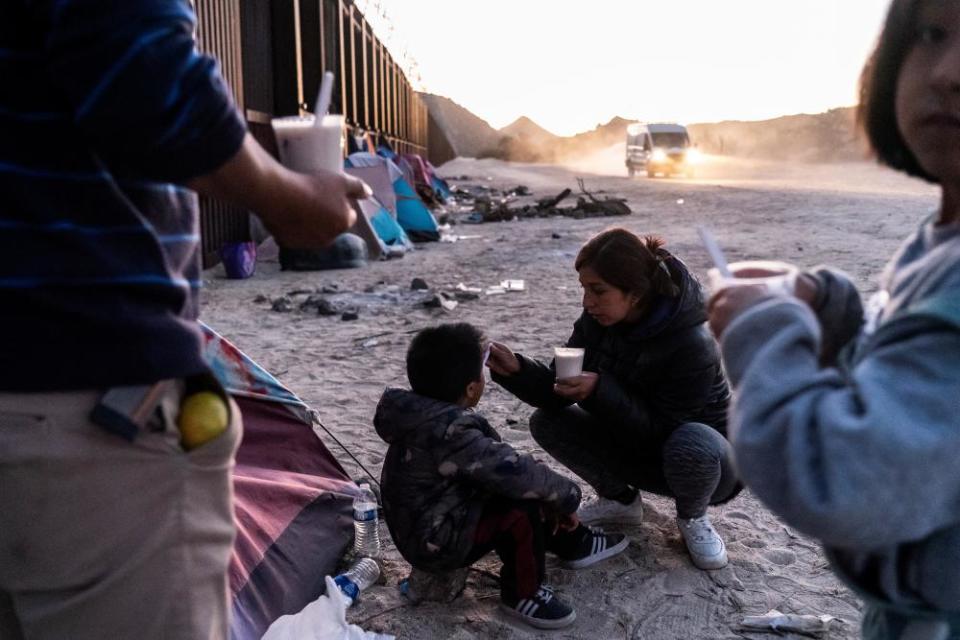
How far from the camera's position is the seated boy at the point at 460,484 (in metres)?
2.59

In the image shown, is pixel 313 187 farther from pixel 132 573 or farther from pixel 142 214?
pixel 132 573

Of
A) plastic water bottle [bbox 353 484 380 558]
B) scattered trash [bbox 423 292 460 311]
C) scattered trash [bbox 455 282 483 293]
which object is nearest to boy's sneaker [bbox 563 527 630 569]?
plastic water bottle [bbox 353 484 380 558]

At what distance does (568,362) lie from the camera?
2967 millimetres

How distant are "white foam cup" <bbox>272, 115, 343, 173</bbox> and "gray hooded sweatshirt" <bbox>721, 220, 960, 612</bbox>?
1009 mm

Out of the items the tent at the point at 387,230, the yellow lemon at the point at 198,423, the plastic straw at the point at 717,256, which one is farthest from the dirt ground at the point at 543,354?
the plastic straw at the point at 717,256

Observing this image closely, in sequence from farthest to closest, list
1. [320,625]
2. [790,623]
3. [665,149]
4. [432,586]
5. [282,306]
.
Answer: [665,149]
[282,306]
[432,586]
[790,623]
[320,625]

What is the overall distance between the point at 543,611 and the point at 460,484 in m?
0.49

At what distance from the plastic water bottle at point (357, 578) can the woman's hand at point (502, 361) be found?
2.73 ft

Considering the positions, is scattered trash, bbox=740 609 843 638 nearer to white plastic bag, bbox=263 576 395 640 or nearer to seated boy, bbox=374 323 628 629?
seated boy, bbox=374 323 628 629

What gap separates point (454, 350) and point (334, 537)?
902 millimetres

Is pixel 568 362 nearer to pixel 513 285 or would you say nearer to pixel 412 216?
pixel 513 285

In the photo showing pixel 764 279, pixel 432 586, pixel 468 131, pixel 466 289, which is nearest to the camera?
pixel 764 279

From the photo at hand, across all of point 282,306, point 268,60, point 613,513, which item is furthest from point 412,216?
point 613,513

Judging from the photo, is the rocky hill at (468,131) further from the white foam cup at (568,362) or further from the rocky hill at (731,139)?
the white foam cup at (568,362)
